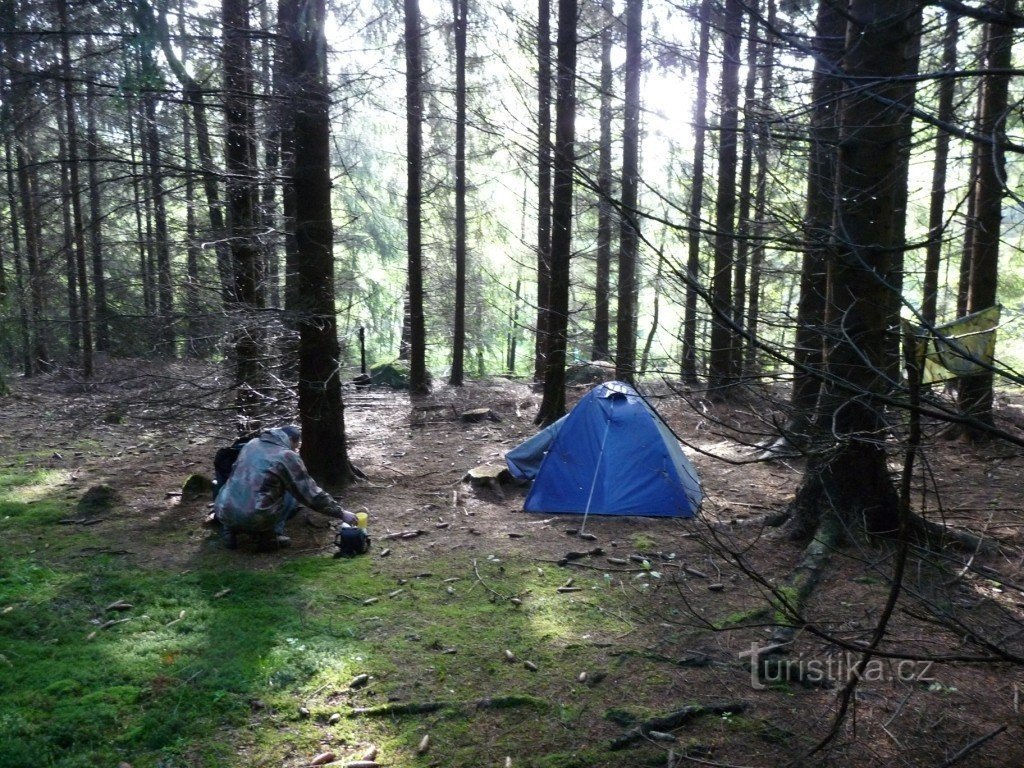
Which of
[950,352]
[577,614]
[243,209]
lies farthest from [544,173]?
[243,209]

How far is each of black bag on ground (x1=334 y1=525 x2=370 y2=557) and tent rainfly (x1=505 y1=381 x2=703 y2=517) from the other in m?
2.07

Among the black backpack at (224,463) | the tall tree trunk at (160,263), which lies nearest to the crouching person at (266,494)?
the black backpack at (224,463)

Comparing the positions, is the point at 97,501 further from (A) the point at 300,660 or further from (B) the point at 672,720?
(B) the point at 672,720

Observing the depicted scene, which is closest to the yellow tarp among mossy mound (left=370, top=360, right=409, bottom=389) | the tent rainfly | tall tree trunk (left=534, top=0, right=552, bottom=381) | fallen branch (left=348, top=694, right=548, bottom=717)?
tall tree trunk (left=534, top=0, right=552, bottom=381)

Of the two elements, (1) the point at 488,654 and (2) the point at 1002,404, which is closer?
(1) the point at 488,654

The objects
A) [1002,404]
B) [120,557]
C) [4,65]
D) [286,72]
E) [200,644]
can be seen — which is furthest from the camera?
[1002,404]

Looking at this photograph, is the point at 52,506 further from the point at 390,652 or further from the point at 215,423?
the point at 390,652

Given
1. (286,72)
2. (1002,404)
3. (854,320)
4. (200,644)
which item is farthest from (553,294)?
(1002,404)

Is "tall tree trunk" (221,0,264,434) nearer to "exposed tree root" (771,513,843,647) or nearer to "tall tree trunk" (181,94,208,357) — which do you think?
"tall tree trunk" (181,94,208,357)

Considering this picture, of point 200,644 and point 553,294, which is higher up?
point 553,294

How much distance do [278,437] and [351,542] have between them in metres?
1.24

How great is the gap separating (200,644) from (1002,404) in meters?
13.2

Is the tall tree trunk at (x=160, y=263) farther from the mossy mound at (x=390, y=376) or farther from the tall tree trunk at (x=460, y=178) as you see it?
the mossy mound at (x=390, y=376)

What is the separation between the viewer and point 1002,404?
12.5m
